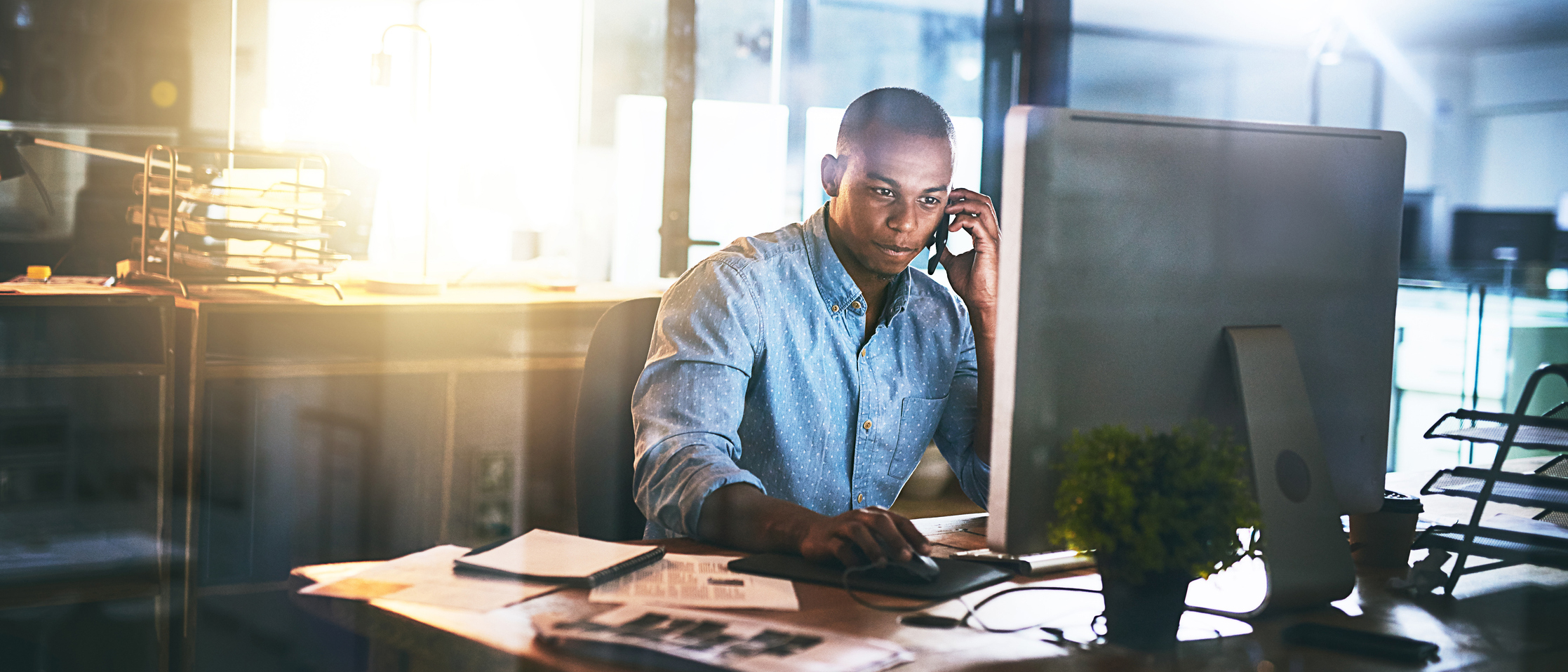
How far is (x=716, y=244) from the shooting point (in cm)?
455

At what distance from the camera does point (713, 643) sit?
2.77 feet

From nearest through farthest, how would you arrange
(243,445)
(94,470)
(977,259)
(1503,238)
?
(977,259)
(94,470)
(243,445)
(1503,238)

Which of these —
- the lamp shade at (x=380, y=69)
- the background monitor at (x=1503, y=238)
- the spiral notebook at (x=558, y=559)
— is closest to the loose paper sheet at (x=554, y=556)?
the spiral notebook at (x=558, y=559)

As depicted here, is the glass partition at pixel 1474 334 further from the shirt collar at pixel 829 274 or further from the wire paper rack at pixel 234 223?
the wire paper rack at pixel 234 223

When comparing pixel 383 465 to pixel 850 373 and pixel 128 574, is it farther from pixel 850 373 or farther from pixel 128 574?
pixel 850 373

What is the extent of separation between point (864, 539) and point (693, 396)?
37 cm

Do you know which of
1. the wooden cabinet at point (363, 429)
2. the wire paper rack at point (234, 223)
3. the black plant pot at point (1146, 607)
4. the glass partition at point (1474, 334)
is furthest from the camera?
the glass partition at point (1474, 334)

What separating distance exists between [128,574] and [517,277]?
4.80ft

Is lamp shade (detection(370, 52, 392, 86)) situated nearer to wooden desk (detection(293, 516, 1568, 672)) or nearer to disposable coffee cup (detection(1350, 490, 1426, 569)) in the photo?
wooden desk (detection(293, 516, 1568, 672))

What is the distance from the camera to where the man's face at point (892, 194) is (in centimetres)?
151

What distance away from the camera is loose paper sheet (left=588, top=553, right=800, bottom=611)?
967mm

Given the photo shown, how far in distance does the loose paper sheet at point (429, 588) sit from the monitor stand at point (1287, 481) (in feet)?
2.05

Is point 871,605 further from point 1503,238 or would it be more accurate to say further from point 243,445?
point 1503,238

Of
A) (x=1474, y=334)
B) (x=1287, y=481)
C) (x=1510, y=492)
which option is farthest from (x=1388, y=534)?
(x=1474, y=334)
